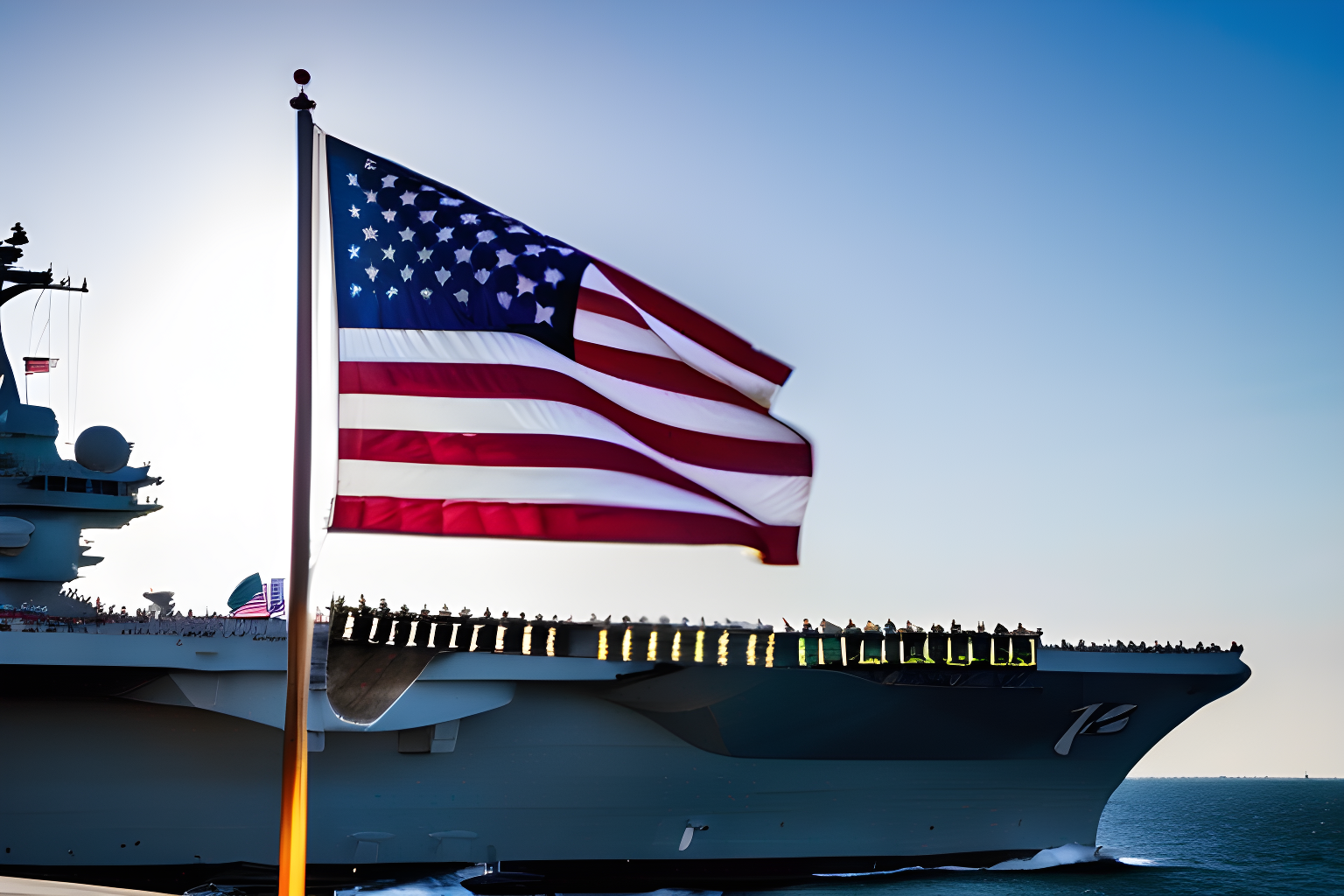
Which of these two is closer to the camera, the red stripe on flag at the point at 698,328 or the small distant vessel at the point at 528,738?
the red stripe on flag at the point at 698,328

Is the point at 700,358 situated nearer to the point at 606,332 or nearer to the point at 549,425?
the point at 606,332

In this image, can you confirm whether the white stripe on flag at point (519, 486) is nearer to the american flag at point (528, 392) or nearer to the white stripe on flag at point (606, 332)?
the american flag at point (528, 392)

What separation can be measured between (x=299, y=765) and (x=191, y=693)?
46.0 ft

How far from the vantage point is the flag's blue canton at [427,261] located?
6402 millimetres

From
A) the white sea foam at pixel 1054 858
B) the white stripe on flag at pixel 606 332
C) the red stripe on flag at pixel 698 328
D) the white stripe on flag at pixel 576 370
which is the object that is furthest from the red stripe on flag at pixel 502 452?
the white sea foam at pixel 1054 858

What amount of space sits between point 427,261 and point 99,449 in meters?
17.1

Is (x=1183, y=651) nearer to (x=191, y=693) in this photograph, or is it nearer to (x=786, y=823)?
(x=786, y=823)

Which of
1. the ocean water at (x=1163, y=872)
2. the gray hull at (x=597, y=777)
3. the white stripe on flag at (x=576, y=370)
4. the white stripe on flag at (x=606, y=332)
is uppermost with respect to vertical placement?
the white stripe on flag at (x=606, y=332)

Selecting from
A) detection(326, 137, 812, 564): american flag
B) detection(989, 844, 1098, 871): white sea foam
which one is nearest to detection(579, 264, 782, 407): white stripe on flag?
detection(326, 137, 812, 564): american flag

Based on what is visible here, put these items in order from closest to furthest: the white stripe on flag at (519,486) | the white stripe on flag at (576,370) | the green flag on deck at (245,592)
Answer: the white stripe on flag at (519,486)
the white stripe on flag at (576,370)
the green flag on deck at (245,592)

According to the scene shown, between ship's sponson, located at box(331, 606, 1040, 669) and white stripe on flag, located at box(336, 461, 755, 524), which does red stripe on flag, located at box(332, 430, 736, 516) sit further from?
ship's sponson, located at box(331, 606, 1040, 669)

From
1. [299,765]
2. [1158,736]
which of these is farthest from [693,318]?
[1158,736]

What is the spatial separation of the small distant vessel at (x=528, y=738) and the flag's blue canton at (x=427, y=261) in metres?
11.6

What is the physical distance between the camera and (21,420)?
2148 cm
